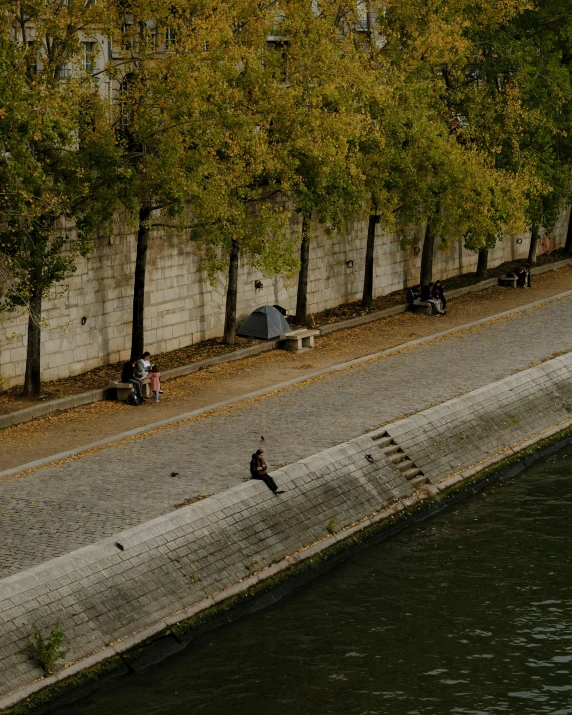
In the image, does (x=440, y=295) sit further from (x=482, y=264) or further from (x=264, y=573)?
(x=264, y=573)

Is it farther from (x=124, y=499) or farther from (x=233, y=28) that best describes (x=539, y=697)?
(x=233, y=28)

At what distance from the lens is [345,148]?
42.6m

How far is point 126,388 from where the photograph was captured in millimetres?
37969

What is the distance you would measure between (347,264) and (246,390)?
13474mm

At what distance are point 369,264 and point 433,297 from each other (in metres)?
2.69

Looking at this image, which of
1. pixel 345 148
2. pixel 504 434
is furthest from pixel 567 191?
pixel 504 434

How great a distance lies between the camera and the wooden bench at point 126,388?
37906 millimetres

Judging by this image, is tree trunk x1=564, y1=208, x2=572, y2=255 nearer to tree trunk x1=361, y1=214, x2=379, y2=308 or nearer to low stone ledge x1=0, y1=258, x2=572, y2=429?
low stone ledge x1=0, y1=258, x2=572, y2=429

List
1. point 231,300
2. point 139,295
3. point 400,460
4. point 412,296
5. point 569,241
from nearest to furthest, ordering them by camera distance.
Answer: point 400,460 < point 139,295 < point 231,300 < point 412,296 < point 569,241

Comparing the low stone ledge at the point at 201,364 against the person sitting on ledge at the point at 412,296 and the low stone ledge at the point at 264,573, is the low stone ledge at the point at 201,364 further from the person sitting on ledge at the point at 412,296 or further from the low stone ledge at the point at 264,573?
the low stone ledge at the point at 264,573

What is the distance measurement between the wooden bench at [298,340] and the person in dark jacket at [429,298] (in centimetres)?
695

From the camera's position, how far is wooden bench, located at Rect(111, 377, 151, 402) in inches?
1492

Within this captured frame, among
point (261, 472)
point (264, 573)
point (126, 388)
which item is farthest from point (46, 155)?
point (264, 573)

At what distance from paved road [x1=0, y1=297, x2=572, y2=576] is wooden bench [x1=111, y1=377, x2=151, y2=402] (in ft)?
8.57
